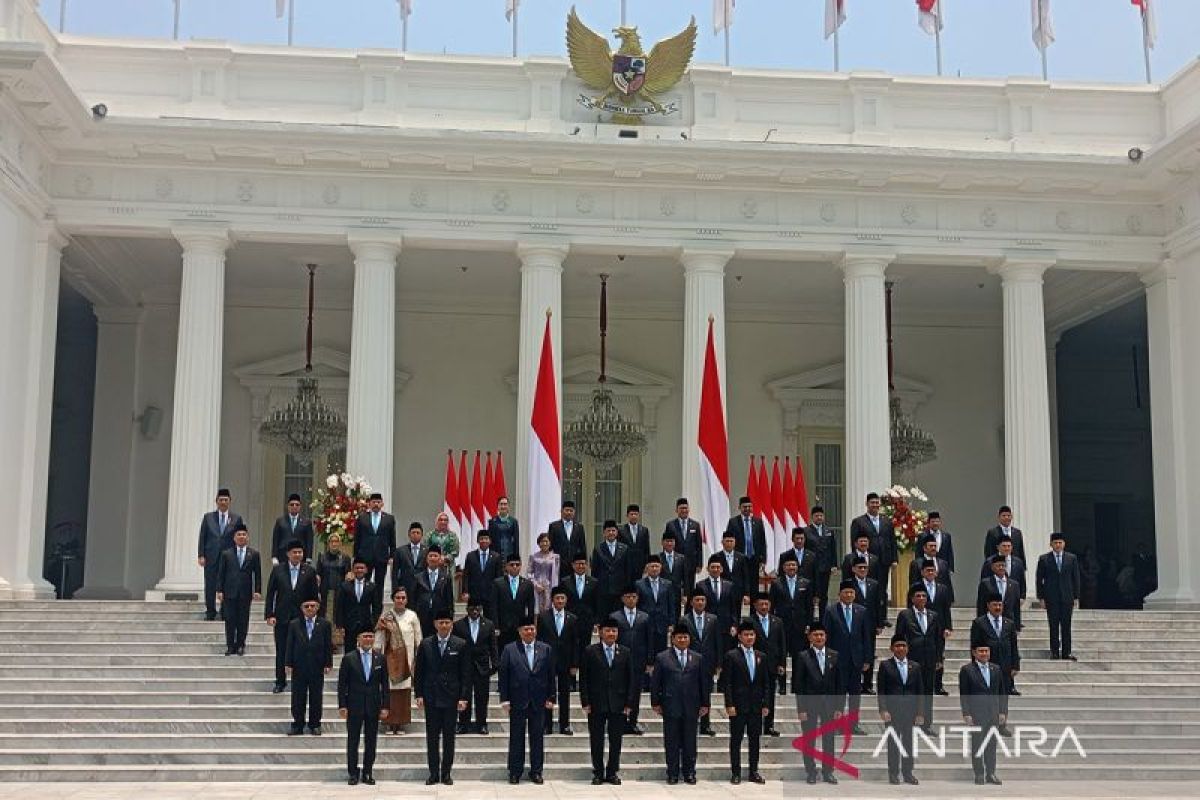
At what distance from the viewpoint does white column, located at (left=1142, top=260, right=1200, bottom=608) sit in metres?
19.9

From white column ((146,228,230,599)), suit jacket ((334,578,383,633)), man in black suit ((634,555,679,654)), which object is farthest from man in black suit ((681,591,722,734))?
white column ((146,228,230,599))

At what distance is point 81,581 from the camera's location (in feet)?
81.6

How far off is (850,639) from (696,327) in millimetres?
7843

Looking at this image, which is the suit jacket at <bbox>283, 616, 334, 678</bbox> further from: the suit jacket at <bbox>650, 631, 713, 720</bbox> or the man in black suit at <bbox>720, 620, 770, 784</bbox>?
the man in black suit at <bbox>720, 620, 770, 784</bbox>

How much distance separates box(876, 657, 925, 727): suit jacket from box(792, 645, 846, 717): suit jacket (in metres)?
0.44

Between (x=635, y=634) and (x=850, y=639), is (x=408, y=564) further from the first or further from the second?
(x=850, y=639)

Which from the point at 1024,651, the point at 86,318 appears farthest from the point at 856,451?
the point at 86,318

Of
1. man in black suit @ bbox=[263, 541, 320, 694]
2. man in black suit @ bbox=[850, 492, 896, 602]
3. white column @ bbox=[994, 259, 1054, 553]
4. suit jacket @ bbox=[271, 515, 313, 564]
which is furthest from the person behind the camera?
white column @ bbox=[994, 259, 1054, 553]

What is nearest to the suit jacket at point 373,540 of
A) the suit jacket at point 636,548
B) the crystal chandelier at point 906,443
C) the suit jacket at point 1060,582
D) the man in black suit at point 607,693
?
the suit jacket at point 636,548

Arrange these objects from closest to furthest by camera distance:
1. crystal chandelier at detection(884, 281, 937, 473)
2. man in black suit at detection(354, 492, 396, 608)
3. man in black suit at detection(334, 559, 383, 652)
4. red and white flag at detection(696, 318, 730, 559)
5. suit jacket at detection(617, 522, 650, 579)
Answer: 1. man in black suit at detection(334, 559, 383, 652)
2. suit jacket at detection(617, 522, 650, 579)
3. man in black suit at detection(354, 492, 396, 608)
4. red and white flag at detection(696, 318, 730, 559)
5. crystal chandelier at detection(884, 281, 937, 473)

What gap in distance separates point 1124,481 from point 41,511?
19.2 m

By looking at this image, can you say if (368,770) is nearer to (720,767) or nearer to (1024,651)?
(720,767)

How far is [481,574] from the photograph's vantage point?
46.6 feet

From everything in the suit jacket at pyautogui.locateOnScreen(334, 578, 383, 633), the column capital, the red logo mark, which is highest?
the column capital
